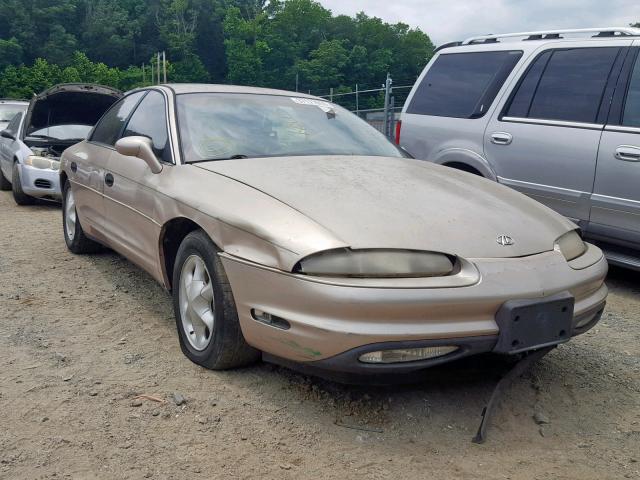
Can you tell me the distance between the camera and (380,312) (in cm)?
246

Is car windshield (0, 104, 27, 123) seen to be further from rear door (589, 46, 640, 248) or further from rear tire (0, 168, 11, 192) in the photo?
rear door (589, 46, 640, 248)

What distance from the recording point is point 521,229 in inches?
117

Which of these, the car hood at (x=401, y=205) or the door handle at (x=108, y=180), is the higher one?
the car hood at (x=401, y=205)

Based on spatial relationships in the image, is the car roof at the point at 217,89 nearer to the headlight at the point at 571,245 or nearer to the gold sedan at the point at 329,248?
the gold sedan at the point at 329,248

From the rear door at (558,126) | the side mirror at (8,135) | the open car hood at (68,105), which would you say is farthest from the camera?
the side mirror at (8,135)

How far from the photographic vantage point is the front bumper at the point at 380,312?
2.47m

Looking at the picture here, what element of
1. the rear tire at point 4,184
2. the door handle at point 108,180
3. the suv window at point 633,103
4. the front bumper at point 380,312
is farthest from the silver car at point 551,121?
the rear tire at point 4,184

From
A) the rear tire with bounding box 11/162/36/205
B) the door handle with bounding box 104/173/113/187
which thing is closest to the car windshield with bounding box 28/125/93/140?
the rear tire with bounding box 11/162/36/205

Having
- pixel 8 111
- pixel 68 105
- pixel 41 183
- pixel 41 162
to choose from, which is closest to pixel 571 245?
pixel 41 183

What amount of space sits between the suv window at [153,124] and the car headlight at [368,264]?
4.70ft

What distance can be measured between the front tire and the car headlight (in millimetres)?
551

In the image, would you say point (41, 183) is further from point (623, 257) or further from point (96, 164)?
point (623, 257)

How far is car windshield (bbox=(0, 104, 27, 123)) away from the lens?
472 inches

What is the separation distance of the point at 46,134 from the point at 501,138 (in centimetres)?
657
